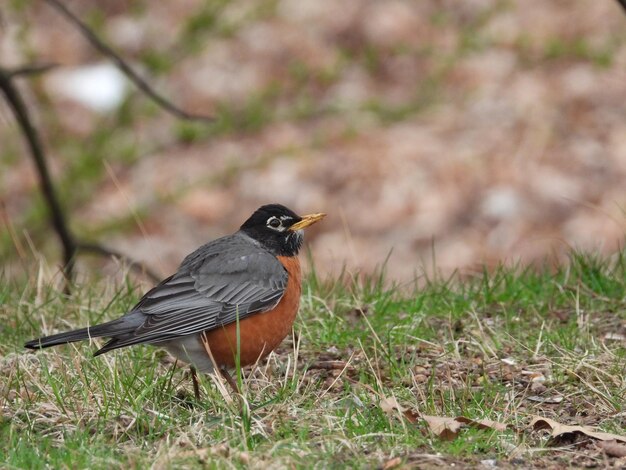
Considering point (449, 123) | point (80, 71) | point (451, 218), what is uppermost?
point (80, 71)

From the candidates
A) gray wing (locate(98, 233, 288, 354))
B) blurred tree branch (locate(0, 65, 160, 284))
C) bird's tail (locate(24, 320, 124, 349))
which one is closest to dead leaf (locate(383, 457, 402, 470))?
gray wing (locate(98, 233, 288, 354))

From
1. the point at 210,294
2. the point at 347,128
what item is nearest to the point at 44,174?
the point at 210,294

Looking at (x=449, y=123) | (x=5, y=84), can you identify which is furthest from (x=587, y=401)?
(x=449, y=123)

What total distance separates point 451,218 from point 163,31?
408 cm

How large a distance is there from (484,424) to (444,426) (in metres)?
0.17

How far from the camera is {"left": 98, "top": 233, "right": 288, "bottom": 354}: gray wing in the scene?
429 cm

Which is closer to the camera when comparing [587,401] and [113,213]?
[587,401]

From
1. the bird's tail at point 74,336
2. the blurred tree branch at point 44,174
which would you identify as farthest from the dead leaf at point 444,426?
the blurred tree branch at point 44,174

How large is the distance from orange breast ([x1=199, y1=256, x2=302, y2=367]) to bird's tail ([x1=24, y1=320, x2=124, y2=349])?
0.40 m

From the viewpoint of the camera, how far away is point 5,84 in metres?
6.02

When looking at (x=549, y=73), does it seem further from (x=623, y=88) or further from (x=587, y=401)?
(x=587, y=401)

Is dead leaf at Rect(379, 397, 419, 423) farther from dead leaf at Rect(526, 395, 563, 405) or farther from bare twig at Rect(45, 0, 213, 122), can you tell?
bare twig at Rect(45, 0, 213, 122)

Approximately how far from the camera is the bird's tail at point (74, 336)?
4.03 meters

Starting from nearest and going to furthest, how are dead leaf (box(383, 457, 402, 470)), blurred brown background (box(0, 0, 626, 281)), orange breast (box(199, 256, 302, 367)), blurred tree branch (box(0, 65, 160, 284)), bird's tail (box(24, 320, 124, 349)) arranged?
dead leaf (box(383, 457, 402, 470)), bird's tail (box(24, 320, 124, 349)), orange breast (box(199, 256, 302, 367)), blurred tree branch (box(0, 65, 160, 284)), blurred brown background (box(0, 0, 626, 281))
